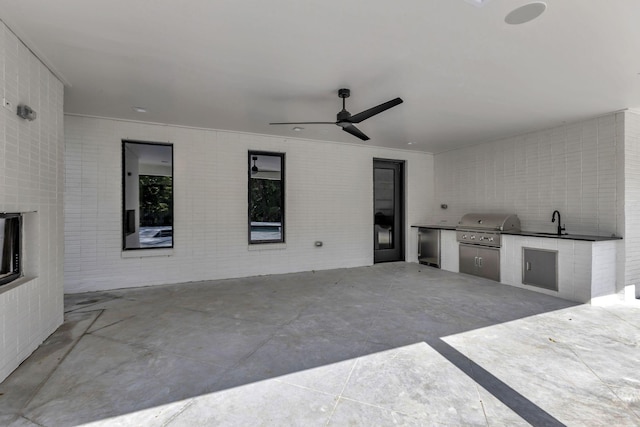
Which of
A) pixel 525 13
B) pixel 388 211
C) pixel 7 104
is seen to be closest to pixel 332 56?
pixel 525 13

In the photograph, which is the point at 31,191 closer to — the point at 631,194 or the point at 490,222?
the point at 490,222

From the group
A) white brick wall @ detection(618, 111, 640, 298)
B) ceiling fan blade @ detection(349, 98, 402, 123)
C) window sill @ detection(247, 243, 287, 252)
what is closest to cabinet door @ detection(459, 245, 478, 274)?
white brick wall @ detection(618, 111, 640, 298)

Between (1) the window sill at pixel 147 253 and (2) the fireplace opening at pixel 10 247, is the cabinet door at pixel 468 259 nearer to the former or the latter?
(1) the window sill at pixel 147 253

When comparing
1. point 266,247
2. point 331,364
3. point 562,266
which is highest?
point 266,247

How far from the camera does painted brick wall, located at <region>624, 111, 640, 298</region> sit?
13.8 ft

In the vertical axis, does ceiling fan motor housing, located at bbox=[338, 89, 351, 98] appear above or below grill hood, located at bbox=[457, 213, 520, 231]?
above

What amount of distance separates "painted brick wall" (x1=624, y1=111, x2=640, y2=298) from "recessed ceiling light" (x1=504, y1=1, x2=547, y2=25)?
340cm

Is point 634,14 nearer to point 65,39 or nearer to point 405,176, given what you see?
point 65,39

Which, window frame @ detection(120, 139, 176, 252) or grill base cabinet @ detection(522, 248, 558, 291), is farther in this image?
window frame @ detection(120, 139, 176, 252)

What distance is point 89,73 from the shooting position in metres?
3.14

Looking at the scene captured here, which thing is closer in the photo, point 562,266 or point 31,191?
point 31,191

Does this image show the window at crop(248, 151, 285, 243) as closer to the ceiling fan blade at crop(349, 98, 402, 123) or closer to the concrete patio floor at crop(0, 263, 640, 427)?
the concrete patio floor at crop(0, 263, 640, 427)

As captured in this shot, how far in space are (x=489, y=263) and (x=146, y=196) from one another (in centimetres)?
641

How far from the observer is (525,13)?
7.02 ft
